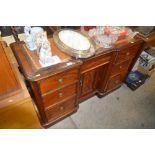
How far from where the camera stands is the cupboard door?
1.45 metres

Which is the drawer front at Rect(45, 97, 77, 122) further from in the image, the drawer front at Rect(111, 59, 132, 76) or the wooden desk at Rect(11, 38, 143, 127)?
the drawer front at Rect(111, 59, 132, 76)

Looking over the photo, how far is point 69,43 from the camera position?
3.83 ft

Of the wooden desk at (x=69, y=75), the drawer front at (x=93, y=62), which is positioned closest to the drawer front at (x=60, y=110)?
the wooden desk at (x=69, y=75)

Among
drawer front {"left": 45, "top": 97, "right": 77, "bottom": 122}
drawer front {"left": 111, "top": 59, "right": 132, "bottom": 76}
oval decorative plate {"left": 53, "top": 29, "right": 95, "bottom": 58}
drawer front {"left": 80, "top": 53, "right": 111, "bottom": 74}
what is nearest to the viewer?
oval decorative plate {"left": 53, "top": 29, "right": 95, "bottom": 58}

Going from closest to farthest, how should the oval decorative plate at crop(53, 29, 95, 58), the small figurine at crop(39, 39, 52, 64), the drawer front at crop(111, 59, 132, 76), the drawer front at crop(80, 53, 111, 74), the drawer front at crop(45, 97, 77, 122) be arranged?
the small figurine at crop(39, 39, 52, 64) < the oval decorative plate at crop(53, 29, 95, 58) < the drawer front at crop(80, 53, 111, 74) < the drawer front at crop(45, 97, 77, 122) < the drawer front at crop(111, 59, 132, 76)

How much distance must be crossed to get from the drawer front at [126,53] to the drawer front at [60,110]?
627mm

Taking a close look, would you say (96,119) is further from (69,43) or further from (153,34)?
(153,34)

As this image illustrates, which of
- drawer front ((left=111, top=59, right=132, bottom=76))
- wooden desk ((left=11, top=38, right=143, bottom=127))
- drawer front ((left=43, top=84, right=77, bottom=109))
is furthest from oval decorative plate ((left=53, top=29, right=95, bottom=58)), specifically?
drawer front ((left=111, top=59, right=132, bottom=76))

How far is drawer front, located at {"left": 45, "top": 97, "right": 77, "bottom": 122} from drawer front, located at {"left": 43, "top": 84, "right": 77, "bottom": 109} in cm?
9

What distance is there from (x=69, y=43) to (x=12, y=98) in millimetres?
606

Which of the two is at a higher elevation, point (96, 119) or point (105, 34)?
point (105, 34)
